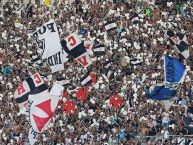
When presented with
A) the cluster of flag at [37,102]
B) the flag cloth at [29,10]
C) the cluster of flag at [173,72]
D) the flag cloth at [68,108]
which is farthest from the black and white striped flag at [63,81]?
the flag cloth at [29,10]

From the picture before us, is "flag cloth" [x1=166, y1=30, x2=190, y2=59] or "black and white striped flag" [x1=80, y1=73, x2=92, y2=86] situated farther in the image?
"flag cloth" [x1=166, y1=30, x2=190, y2=59]

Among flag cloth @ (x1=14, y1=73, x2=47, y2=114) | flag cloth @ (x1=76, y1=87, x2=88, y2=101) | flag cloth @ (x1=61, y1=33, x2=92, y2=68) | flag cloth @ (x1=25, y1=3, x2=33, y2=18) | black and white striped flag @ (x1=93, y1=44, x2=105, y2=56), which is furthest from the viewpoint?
flag cloth @ (x1=25, y1=3, x2=33, y2=18)

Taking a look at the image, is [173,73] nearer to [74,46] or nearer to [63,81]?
[74,46]

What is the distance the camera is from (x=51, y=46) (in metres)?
34.1

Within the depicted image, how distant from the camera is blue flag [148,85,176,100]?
109 ft

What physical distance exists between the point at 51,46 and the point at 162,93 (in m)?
4.38

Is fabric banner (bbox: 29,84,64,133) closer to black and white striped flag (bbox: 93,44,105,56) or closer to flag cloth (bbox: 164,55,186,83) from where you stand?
flag cloth (bbox: 164,55,186,83)

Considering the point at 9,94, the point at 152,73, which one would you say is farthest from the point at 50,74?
the point at 152,73

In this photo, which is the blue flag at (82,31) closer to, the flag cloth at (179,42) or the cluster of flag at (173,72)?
the flag cloth at (179,42)

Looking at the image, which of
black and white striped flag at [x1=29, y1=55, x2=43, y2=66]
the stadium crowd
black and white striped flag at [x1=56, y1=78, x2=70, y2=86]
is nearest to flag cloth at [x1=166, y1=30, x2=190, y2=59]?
the stadium crowd

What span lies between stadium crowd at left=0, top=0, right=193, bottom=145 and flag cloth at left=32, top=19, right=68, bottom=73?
201 centimetres

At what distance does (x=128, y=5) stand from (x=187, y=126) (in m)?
8.61

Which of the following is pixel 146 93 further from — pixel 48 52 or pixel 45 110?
pixel 45 110

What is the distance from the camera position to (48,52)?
112ft
